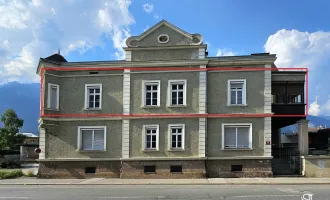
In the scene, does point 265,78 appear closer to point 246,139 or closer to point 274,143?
point 246,139

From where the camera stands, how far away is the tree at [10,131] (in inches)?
2155

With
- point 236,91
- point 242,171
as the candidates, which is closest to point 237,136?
point 242,171

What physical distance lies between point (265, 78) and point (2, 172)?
19.2m

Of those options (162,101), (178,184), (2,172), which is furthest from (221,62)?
(2,172)

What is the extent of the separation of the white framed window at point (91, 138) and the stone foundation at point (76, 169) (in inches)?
40.5

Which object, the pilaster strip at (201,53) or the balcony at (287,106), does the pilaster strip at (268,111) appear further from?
the pilaster strip at (201,53)

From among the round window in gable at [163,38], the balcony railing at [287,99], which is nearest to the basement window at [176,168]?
the balcony railing at [287,99]

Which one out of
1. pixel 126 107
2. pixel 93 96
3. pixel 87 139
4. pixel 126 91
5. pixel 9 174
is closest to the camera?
pixel 126 107

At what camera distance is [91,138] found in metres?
24.2

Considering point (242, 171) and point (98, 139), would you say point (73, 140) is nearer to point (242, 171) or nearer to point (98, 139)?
point (98, 139)

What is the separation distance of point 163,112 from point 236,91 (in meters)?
5.02

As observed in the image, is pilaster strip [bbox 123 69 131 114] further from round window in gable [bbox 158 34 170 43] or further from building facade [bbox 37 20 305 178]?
round window in gable [bbox 158 34 170 43]

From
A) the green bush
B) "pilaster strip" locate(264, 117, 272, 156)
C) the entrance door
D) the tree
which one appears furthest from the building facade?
the tree

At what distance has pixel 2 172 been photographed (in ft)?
81.5
